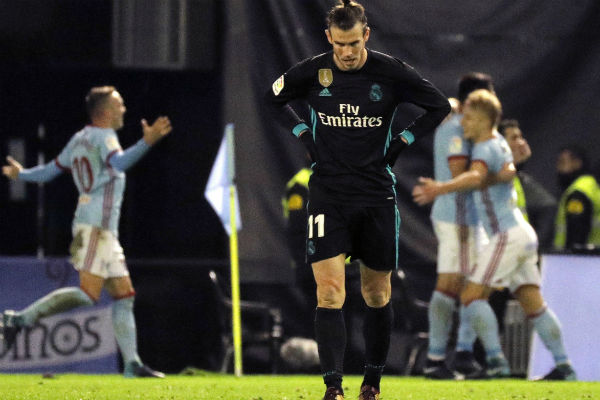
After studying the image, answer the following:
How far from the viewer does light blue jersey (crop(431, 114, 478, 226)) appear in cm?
1085

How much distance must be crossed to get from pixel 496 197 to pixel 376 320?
3233 millimetres

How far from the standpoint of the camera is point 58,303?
1079 cm

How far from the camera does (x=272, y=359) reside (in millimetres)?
12508

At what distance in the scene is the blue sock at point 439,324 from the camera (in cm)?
1086

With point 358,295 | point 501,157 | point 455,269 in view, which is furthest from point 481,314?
point 358,295

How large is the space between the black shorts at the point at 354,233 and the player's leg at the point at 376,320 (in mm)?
108

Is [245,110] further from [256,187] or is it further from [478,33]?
[478,33]

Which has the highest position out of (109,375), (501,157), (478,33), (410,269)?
(478,33)

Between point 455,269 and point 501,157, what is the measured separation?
0.99 meters

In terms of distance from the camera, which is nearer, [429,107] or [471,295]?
[429,107]

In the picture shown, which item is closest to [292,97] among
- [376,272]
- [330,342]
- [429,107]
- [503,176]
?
[429,107]

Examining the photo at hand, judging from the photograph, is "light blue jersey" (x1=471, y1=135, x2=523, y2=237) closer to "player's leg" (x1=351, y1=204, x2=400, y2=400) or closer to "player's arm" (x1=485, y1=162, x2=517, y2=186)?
"player's arm" (x1=485, y1=162, x2=517, y2=186)

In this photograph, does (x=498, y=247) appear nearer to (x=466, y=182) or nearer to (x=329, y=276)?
(x=466, y=182)

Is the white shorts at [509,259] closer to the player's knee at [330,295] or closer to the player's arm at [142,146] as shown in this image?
the player's arm at [142,146]
